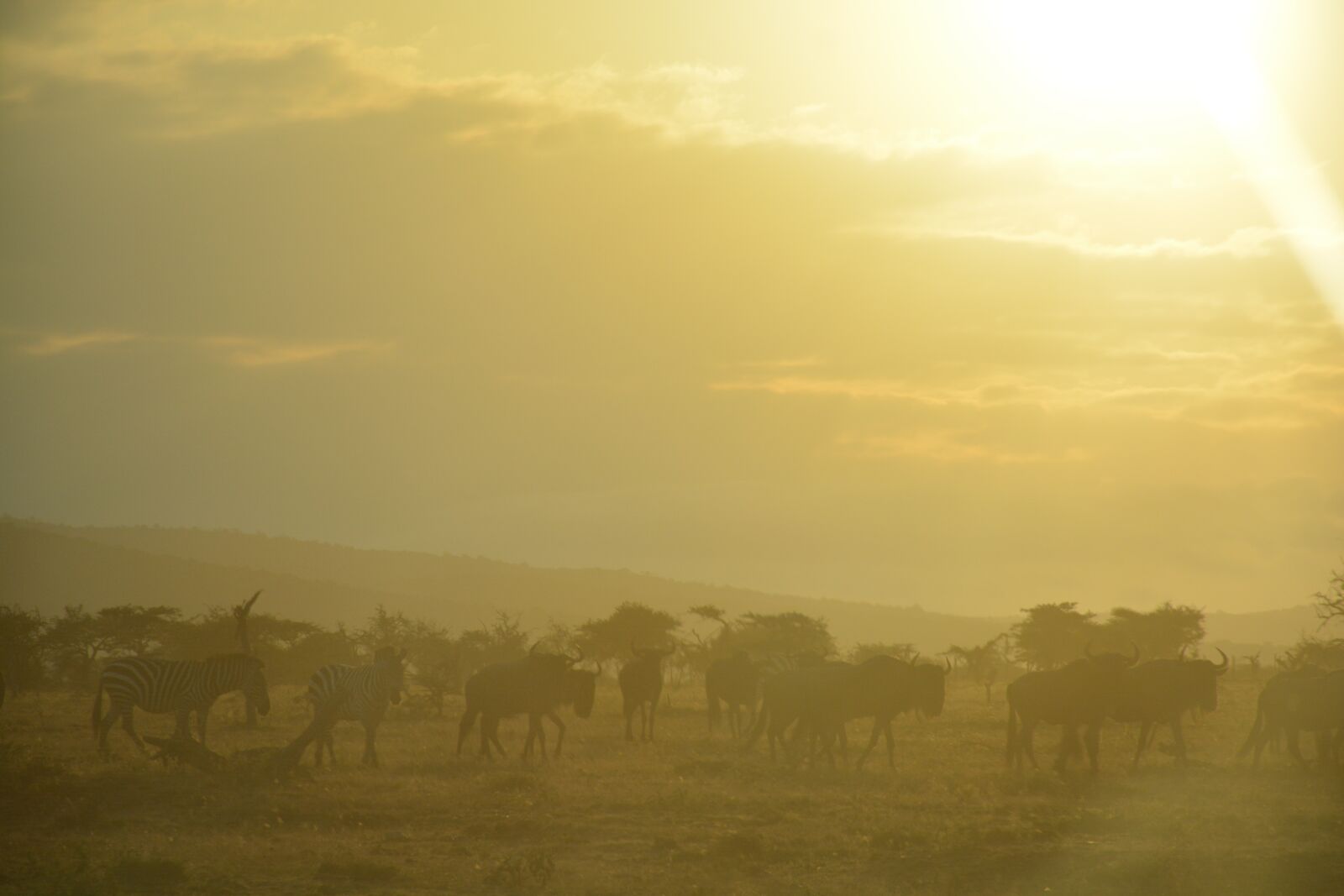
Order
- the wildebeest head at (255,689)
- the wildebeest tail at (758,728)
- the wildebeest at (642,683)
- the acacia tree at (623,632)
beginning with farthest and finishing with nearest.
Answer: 1. the acacia tree at (623,632)
2. the wildebeest at (642,683)
3. the wildebeest tail at (758,728)
4. the wildebeest head at (255,689)

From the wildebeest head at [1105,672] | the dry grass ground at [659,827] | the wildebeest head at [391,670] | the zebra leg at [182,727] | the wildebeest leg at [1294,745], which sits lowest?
the dry grass ground at [659,827]

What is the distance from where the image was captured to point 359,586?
5753 inches

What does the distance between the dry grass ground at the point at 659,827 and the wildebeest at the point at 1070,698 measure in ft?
2.46

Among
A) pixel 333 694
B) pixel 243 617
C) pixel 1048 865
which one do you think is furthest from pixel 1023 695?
pixel 243 617

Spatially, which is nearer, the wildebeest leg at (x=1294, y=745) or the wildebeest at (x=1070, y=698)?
the wildebeest leg at (x=1294, y=745)

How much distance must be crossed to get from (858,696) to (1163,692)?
5.85 m

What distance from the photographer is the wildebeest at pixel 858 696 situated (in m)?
21.7

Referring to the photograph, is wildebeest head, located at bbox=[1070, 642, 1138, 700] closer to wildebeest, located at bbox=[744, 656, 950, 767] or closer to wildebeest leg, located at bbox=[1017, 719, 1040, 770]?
wildebeest leg, located at bbox=[1017, 719, 1040, 770]

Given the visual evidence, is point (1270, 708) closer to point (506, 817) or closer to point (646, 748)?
point (646, 748)

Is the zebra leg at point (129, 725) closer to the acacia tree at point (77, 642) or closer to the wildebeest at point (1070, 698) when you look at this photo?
the wildebeest at point (1070, 698)

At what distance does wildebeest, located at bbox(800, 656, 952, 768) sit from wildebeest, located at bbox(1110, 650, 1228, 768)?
3312 millimetres

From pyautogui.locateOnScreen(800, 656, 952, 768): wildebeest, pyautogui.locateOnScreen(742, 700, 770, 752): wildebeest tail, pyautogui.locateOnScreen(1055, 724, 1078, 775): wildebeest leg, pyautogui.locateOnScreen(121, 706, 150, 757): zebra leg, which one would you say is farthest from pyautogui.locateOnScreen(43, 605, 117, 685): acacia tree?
pyautogui.locateOnScreen(1055, 724, 1078, 775): wildebeest leg

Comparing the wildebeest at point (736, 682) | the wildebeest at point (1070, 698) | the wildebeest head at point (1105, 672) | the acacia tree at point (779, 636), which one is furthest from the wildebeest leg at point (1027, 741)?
the acacia tree at point (779, 636)

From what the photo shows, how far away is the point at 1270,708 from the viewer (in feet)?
70.4
